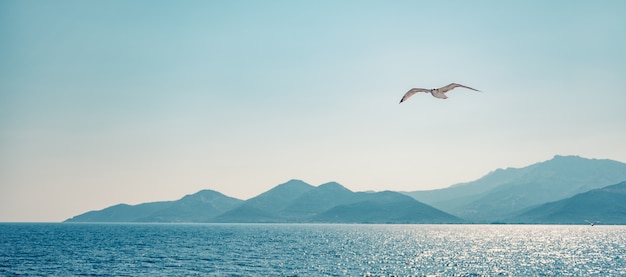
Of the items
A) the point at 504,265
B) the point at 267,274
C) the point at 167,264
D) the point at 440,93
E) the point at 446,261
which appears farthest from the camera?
the point at 446,261

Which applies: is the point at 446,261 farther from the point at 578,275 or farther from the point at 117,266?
the point at 117,266

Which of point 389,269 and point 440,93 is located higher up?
point 440,93

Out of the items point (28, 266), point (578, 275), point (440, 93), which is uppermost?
point (440, 93)

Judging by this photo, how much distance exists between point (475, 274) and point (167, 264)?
67.0 m

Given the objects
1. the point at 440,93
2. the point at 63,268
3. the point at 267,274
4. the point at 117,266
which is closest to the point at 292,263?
the point at 267,274

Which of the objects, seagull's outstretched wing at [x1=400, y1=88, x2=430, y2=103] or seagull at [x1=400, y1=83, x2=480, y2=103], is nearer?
seagull's outstretched wing at [x1=400, y1=88, x2=430, y2=103]

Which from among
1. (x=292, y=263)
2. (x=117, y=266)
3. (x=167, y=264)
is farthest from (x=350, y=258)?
(x=117, y=266)

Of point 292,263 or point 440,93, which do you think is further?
point 292,263

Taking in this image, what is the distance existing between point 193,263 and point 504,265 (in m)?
74.1

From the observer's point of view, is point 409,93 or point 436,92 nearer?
point 436,92

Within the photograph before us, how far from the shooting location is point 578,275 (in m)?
105

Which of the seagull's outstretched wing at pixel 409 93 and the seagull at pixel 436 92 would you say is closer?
the seagull's outstretched wing at pixel 409 93

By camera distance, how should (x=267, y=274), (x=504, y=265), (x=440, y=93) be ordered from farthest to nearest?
(x=504, y=265)
(x=267, y=274)
(x=440, y=93)

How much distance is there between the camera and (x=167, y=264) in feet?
371
